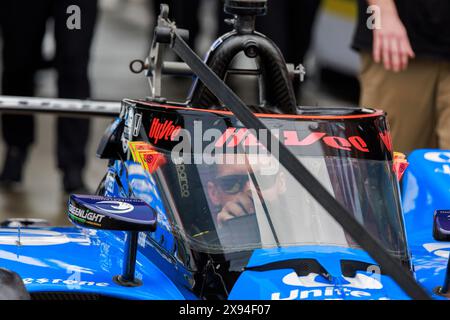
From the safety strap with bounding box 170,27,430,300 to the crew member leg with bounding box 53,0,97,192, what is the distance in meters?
2.76

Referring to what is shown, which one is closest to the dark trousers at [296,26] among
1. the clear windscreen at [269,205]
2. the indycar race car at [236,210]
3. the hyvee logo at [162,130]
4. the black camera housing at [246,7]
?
the black camera housing at [246,7]

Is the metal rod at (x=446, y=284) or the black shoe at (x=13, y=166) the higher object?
the metal rod at (x=446, y=284)

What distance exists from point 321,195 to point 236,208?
0.55 m

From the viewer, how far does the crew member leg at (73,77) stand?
6.19m

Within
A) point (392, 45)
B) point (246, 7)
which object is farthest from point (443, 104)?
point (246, 7)

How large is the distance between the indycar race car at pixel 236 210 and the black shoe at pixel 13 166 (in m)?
2.52

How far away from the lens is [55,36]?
6301mm

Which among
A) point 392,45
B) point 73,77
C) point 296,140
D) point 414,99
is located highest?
point 392,45

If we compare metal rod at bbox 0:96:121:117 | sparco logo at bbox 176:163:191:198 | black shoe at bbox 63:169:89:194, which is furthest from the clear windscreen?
black shoe at bbox 63:169:89:194

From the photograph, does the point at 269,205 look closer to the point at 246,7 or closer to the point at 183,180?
the point at 183,180

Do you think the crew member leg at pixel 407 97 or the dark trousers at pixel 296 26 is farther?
the dark trousers at pixel 296 26

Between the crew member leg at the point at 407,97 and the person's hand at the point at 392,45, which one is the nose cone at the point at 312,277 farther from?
the crew member leg at the point at 407,97

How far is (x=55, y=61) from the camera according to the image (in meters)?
6.45
